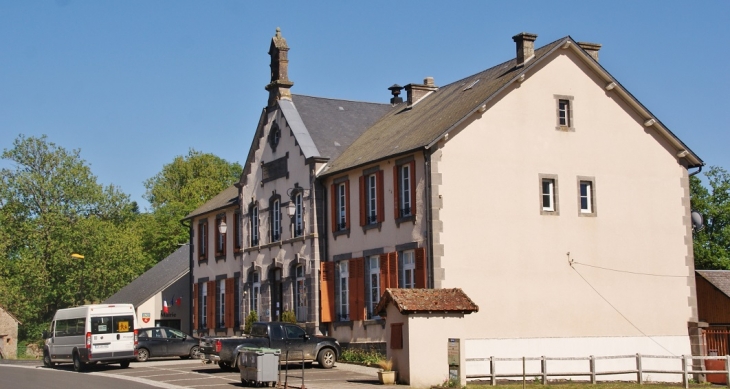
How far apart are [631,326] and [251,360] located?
12421mm

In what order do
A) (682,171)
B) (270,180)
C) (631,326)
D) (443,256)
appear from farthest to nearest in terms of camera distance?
1. (270,180)
2. (682,171)
3. (631,326)
4. (443,256)

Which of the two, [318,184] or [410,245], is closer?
[410,245]

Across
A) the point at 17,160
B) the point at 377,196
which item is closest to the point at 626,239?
the point at 377,196

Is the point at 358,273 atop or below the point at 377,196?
below

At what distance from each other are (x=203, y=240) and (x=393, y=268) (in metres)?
18.4

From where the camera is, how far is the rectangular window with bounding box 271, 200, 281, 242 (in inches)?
1480

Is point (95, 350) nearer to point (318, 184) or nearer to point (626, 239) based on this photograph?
point (318, 184)

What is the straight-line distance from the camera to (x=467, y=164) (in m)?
29.0

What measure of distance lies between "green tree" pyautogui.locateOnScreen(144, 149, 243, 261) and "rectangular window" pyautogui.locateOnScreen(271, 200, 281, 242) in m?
37.7

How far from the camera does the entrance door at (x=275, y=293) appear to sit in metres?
37.4

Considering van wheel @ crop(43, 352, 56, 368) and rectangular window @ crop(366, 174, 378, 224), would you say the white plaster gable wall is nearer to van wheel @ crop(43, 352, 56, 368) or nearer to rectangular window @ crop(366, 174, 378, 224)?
rectangular window @ crop(366, 174, 378, 224)

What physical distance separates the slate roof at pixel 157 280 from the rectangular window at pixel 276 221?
14595mm

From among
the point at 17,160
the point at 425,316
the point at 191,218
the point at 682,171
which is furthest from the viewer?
the point at 17,160

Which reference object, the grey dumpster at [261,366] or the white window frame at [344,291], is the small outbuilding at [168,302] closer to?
the white window frame at [344,291]
